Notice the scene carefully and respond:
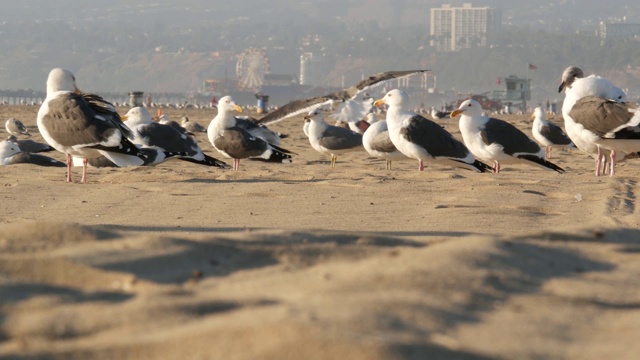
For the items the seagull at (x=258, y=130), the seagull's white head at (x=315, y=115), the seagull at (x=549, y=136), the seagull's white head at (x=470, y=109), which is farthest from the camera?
the seagull at (x=549, y=136)

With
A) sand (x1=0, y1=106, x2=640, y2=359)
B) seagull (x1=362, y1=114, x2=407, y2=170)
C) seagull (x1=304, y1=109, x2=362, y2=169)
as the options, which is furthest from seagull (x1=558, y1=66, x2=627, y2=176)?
sand (x1=0, y1=106, x2=640, y2=359)

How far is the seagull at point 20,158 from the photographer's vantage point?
12.2 m

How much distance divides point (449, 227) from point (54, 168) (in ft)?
20.2

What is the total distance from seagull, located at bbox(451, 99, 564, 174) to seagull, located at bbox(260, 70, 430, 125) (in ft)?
4.41

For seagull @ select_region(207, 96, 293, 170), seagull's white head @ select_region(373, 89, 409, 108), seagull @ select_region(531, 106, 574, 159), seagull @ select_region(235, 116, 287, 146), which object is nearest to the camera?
seagull's white head @ select_region(373, 89, 409, 108)

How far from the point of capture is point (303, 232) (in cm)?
471

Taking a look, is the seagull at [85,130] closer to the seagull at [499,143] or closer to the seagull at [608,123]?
the seagull at [499,143]

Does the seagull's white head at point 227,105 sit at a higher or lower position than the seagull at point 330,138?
higher

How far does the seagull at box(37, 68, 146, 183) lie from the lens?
966 centimetres

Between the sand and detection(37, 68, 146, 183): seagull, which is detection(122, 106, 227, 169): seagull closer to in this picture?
detection(37, 68, 146, 183): seagull

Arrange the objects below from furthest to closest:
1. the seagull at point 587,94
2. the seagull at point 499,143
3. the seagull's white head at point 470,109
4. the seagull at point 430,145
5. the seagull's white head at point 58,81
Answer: the seagull's white head at point 470,109 → the seagull at point 499,143 → the seagull at point 430,145 → the seagull's white head at point 58,81 → the seagull at point 587,94

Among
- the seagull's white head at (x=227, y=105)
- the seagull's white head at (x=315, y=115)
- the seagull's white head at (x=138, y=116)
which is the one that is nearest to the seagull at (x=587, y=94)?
the seagull's white head at (x=315, y=115)

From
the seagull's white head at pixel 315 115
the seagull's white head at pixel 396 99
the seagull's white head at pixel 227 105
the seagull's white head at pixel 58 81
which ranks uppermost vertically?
the seagull's white head at pixel 58 81

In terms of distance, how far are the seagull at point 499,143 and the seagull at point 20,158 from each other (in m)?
4.42
